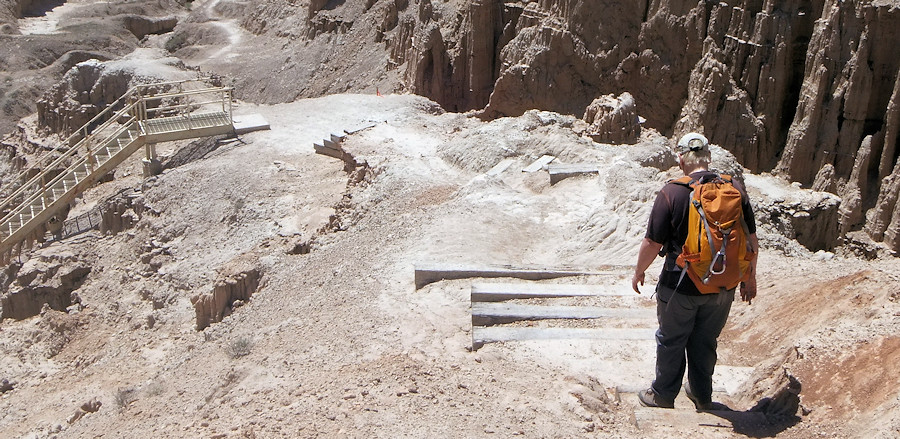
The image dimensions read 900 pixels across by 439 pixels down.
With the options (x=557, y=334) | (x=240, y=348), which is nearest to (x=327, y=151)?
(x=240, y=348)

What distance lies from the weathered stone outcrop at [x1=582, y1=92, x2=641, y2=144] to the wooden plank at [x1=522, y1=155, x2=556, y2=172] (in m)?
3.42

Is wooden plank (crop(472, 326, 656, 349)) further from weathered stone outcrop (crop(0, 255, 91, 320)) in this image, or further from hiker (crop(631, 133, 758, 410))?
weathered stone outcrop (crop(0, 255, 91, 320))

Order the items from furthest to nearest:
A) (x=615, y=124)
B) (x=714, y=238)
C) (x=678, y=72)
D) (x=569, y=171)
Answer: (x=678, y=72) → (x=615, y=124) → (x=569, y=171) → (x=714, y=238)

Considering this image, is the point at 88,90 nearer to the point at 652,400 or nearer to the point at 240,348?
the point at 240,348

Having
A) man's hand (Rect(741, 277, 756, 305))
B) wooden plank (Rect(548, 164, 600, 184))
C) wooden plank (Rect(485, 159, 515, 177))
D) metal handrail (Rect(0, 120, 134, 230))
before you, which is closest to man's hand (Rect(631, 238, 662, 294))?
man's hand (Rect(741, 277, 756, 305))

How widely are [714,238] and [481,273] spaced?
3.82m

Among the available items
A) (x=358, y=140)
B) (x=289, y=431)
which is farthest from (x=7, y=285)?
(x=289, y=431)

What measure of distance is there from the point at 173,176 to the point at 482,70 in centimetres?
1131

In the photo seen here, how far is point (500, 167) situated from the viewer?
1318 cm

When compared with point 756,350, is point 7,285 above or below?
below

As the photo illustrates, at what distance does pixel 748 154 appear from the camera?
71.5ft

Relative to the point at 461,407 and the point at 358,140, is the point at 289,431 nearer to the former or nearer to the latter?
the point at 461,407

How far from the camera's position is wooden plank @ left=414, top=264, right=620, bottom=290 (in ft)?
27.9

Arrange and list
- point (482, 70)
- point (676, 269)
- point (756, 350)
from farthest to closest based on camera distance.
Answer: point (482, 70) < point (756, 350) < point (676, 269)
